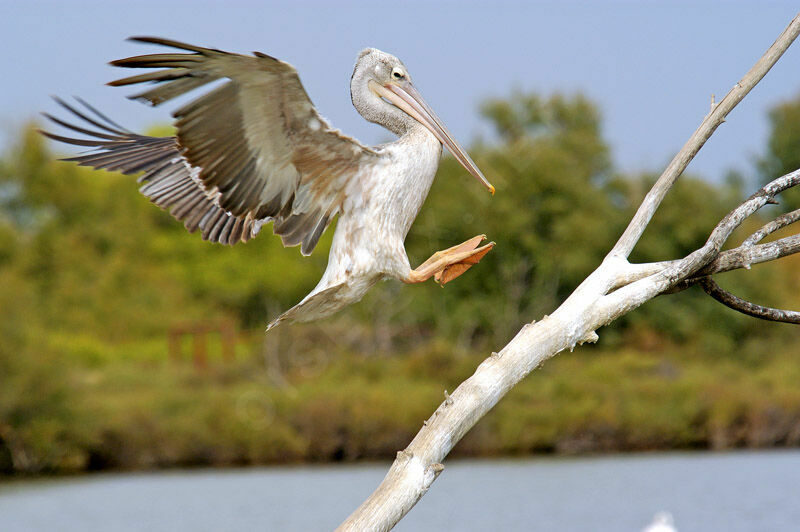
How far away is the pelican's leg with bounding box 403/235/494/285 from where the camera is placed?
13.2 ft

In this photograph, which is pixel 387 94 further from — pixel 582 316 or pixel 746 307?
pixel 746 307

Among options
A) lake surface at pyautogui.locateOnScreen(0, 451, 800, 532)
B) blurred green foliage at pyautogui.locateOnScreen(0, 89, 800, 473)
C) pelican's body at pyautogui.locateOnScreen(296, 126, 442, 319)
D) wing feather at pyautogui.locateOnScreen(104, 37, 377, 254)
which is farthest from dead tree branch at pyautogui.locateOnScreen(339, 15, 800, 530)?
blurred green foliage at pyautogui.locateOnScreen(0, 89, 800, 473)

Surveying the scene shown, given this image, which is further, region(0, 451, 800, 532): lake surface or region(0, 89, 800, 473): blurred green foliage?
region(0, 89, 800, 473): blurred green foliage

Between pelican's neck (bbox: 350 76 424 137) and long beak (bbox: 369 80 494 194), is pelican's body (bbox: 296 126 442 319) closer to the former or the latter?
long beak (bbox: 369 80 494 194)

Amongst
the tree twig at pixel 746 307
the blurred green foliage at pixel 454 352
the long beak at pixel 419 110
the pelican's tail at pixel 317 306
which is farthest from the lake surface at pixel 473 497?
the pelican's tail at pixel 317 306

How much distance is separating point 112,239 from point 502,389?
30385mm

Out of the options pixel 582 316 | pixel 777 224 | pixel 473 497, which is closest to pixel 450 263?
pixel 582 316

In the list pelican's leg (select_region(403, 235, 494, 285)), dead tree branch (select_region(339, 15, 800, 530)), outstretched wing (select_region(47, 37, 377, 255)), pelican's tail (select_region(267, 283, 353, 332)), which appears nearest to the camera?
dead tree branch (select_region(339, 15, 800, 530))

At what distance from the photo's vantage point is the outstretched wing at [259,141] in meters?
3.64

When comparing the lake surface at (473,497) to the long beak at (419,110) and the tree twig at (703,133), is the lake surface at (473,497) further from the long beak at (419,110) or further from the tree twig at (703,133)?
the tree twig at (703,133)

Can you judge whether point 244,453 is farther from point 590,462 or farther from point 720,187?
point 720,187

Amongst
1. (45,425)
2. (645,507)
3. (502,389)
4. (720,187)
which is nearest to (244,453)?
(45,425)

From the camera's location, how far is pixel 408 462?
3043mm

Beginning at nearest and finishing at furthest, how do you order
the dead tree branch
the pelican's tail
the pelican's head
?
1. the dead tree branch
2. the pelican's tail
3. the pelican's head
